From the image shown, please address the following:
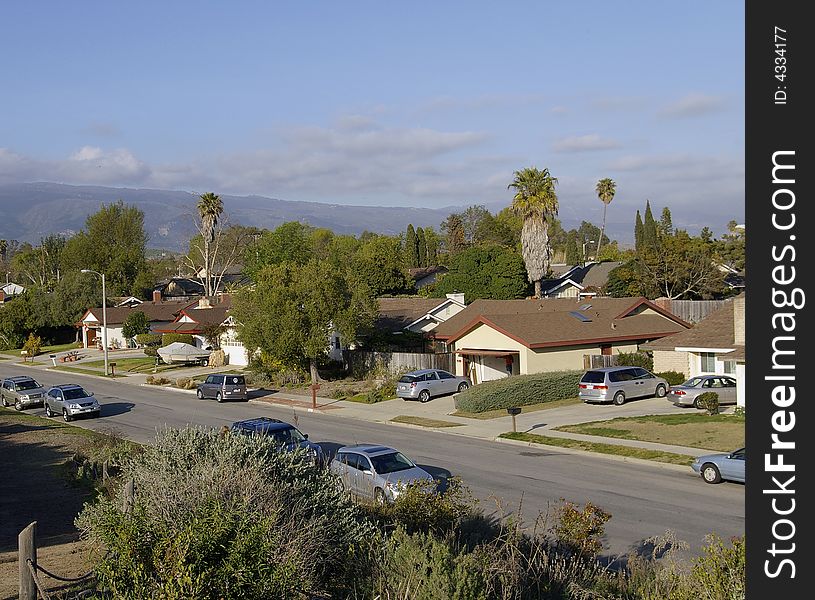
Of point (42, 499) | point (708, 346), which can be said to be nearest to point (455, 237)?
point (708, 346)

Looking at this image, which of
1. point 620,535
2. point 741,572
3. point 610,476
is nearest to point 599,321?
point 610,476

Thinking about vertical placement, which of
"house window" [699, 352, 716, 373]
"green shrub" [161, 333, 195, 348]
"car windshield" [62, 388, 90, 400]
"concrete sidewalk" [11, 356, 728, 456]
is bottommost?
"concrete sidewalk" [11, 356, 728, 456]

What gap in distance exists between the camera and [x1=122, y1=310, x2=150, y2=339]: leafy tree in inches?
3068

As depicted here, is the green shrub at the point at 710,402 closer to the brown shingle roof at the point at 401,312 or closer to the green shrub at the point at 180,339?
the brown shingle roof at the point at 401,312

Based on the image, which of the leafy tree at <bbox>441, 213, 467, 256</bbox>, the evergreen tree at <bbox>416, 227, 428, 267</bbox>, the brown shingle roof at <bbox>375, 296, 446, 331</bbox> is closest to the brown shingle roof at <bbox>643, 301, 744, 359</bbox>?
the brown shingle roof at <bbox>375, 296, 446, 331</bbox>

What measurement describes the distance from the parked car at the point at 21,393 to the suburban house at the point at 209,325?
16971mm

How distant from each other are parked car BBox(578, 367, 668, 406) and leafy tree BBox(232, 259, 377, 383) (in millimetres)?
13479

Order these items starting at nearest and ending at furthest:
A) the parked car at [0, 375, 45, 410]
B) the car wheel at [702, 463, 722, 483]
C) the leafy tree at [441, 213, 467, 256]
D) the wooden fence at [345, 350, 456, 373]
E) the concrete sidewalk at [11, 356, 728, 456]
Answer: the car wheel at [702, 463, 722, 483] < the concrete sidewalk at [11, 356, 728, 456] < the parked car at [0, 375, 45, 410] < the wooden fence at [345, 350, 456, 373] < the leafy tree at [441, 213, 467, 256]

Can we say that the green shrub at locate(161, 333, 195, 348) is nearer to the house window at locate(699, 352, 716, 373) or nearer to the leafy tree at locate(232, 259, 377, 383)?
the leafy tree at locate(232, 259, 377, 383)

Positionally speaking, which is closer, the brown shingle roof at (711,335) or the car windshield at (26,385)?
the brown shingle roof at (711,335)

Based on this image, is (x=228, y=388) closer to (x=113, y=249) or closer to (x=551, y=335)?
(x=551, y=335)

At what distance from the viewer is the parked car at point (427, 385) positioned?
3975 cm

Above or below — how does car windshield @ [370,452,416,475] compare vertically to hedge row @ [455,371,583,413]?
above

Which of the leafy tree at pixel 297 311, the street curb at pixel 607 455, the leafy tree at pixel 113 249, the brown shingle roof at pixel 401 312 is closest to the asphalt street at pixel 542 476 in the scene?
the street curb at pixel 607 455
